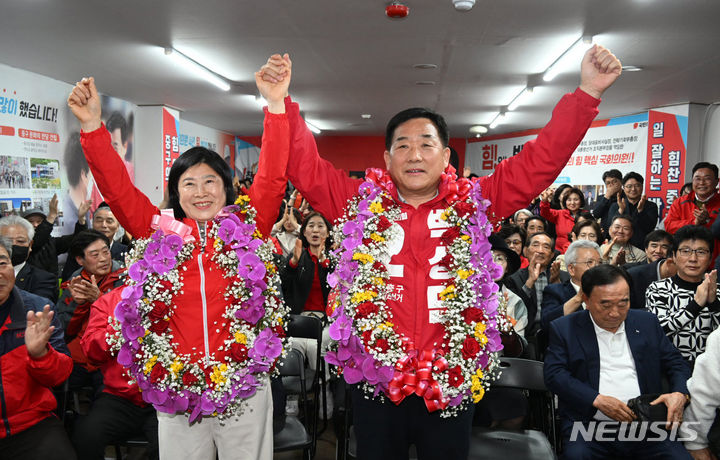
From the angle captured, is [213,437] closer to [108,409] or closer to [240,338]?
[240,338]

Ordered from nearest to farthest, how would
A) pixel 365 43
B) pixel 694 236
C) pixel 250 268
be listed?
pixel 250 268, pixel 694 236, pixel 365 43

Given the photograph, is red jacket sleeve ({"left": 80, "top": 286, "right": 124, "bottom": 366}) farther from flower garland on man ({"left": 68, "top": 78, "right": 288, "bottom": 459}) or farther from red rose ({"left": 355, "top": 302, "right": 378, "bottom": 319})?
red rose ({"left": 355, "top": 302, "right": 378, "bottom": 319})

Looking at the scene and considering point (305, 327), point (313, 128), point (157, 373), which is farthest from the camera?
point (313, 128)

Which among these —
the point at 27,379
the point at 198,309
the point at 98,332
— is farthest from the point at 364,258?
the point at 27,379

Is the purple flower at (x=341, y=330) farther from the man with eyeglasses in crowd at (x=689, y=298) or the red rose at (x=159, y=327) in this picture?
the man with eyeglasses in crowd at (x=689, y=298)

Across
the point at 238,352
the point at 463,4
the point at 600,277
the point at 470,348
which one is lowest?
the point at 238,352

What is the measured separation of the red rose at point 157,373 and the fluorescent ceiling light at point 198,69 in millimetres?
6430

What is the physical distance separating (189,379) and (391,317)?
83 cm

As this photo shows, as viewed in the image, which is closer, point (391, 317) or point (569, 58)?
point (391, 317)

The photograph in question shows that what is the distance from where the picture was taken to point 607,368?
308 centimetres

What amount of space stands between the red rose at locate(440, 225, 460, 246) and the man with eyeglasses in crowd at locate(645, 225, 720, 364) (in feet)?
8.14

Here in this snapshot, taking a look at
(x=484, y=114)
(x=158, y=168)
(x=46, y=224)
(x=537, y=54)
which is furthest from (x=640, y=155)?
(x=46, y=224)

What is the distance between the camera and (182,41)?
7.31 metres

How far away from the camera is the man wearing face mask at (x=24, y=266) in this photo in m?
4.56
